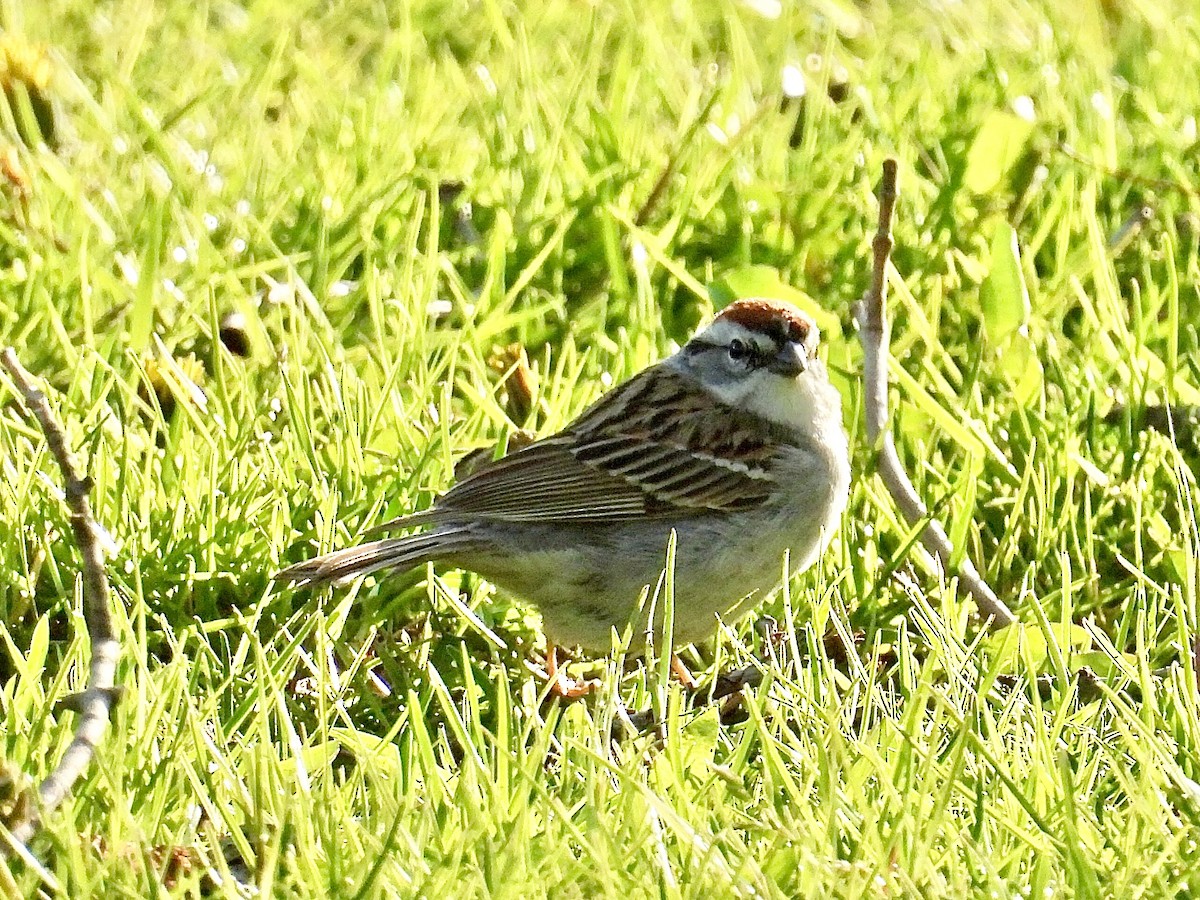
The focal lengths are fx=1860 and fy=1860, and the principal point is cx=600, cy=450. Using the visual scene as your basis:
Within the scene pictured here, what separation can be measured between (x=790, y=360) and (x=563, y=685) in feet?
2.64

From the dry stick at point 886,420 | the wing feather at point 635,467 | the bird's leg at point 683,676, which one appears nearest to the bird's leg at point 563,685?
the bird's leg at point 683,676

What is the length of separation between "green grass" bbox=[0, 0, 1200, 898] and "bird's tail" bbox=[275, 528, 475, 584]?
9 cm

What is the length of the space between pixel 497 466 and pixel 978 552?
0.91m

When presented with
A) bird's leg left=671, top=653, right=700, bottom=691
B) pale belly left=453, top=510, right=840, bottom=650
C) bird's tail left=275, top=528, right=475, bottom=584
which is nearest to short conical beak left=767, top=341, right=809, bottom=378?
pale belly left=453, top=510, right=840, bottom=650

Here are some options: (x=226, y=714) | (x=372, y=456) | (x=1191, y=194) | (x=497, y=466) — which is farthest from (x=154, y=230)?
(x=1191, y=194)

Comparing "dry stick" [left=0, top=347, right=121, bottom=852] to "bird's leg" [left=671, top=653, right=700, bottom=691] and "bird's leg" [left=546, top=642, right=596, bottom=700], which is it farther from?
"bird's leg" [left=671, top=653, right=700, bottom=691]

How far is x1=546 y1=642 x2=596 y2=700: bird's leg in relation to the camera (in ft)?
10.6

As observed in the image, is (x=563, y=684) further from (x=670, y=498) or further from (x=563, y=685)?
(x=670, y=498)

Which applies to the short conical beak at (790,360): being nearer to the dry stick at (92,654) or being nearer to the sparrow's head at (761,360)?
the sparrow's head at (761,360)

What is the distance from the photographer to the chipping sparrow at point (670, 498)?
3268mm

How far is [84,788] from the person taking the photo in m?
2.43

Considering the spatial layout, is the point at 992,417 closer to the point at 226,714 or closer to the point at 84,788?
the point at 226,714

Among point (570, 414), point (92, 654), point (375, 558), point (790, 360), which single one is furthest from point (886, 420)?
point (92, 654)

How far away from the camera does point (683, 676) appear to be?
10.6 ft
